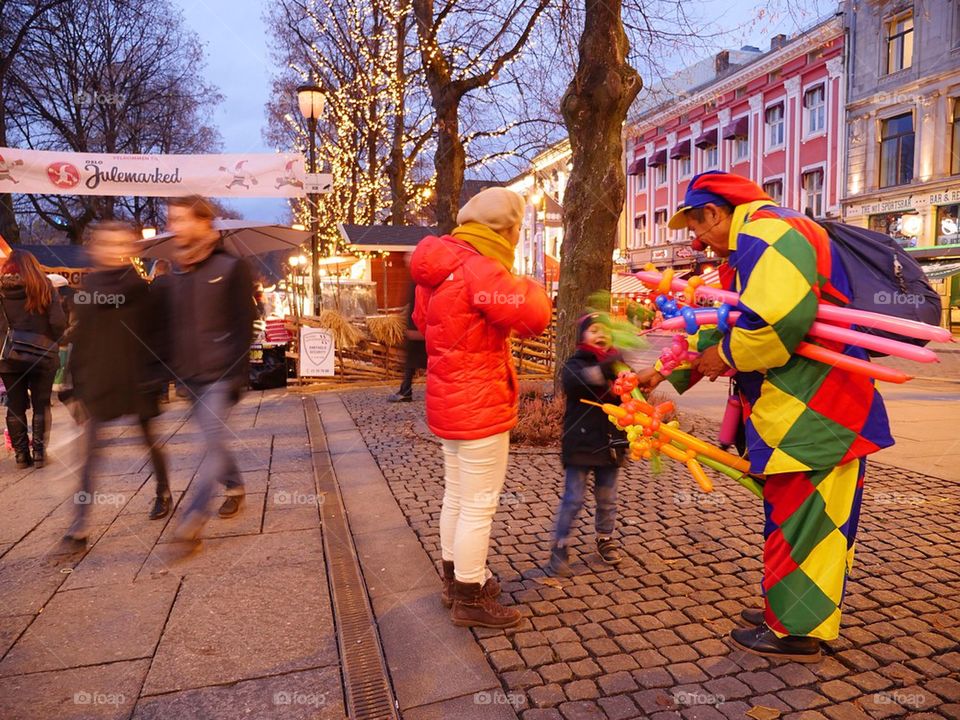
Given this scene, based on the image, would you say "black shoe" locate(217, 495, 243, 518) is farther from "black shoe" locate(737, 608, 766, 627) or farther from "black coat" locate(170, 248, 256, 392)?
"black shoe" locate(737, 608, 766, 627)

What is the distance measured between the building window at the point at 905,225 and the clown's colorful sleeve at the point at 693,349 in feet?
81.0

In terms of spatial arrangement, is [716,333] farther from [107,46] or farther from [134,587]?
[107,46]

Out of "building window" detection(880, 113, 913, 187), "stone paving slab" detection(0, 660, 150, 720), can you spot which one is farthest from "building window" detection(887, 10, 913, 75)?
"stone paving slab" detection(0, 660, 150, 720)

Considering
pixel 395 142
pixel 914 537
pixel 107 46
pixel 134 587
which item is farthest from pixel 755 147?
pixel 134 587

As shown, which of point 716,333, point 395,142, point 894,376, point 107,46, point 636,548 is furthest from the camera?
point 107,46

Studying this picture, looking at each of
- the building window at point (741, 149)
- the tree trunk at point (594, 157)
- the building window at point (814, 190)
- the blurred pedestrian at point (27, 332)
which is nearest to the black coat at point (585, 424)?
the tree trunk at point (594, 157)

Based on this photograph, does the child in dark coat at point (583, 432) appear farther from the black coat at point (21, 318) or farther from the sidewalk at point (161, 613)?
the black coat at point (21, 318)

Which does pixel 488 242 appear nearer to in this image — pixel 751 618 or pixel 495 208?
pixel 495 208

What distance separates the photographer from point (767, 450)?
2738 millimetres

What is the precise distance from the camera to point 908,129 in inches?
982

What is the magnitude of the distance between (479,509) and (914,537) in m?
2.95

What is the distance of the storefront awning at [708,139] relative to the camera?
3462 centimetres

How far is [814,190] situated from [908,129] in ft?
15.2

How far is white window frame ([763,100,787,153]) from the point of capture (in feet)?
99.2
